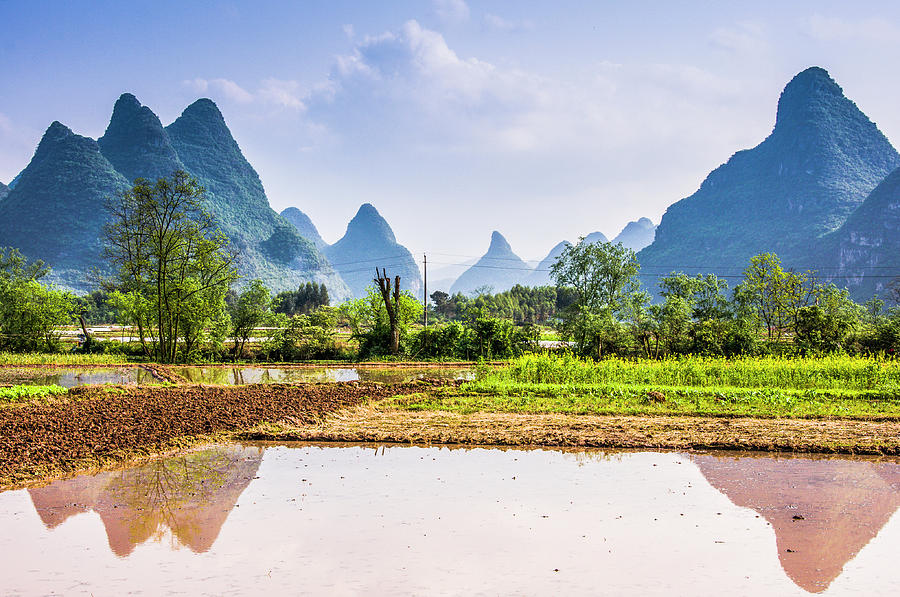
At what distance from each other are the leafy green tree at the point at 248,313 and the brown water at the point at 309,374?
5.88 meters

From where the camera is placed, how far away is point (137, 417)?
14.1 metres

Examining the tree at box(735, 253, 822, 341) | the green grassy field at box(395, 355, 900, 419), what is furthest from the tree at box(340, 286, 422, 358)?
the tree at box(735, 253, 822, 341)

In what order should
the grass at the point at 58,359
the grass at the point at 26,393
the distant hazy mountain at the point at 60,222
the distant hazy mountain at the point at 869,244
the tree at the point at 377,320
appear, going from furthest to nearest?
the distant hazy mountain at the point at 60,222 < the distant hazy mountain at the point at 869,244 < the tree at the point at 377,320 < the grass at the point at 58,359 < the grass at the point at 26,393

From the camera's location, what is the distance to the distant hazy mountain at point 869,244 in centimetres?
13062

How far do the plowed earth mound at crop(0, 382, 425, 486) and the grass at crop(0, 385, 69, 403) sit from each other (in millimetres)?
657

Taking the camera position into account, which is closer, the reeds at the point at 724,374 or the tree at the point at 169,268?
the reeds at the point at 724,374

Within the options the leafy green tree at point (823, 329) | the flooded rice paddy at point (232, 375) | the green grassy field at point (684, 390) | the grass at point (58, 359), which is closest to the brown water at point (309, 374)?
the flooded rice paddy at point (232, 375)

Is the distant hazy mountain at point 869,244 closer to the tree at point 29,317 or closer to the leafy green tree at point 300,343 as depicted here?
the leafy green tree at point 300,343

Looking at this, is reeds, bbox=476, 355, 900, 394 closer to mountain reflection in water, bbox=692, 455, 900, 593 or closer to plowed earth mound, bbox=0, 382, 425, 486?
plowed earth mound, bbox=0, 382, 425, 486

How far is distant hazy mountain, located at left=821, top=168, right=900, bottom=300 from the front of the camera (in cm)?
13062

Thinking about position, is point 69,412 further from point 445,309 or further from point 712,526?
point 445,309

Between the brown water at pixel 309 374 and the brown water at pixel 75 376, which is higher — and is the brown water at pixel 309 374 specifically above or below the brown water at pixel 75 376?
below

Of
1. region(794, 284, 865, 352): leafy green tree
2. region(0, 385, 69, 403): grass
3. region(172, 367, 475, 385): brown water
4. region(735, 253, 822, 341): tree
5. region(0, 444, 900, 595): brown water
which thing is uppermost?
region(735, 253, 822, 341): tree

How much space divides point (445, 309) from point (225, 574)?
322ft
